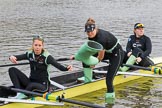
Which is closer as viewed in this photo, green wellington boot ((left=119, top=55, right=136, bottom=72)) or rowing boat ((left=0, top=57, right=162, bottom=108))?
rowing boat ((left=0, top=57, right=162, bottom=108))

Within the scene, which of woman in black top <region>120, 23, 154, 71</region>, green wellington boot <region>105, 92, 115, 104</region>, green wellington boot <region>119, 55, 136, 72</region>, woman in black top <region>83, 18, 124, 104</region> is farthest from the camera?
green wellington boot <region>119, 55, 136, 72</region>

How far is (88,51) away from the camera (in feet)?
34.1

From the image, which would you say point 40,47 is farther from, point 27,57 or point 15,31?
point 15,31

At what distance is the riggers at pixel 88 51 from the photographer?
1017cm

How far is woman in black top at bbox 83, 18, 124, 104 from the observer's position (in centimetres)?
1029

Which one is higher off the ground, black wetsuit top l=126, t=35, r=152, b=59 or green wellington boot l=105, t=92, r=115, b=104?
black wetsuit top l=126, t=35, r=152, b=59

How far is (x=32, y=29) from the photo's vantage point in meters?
27.0

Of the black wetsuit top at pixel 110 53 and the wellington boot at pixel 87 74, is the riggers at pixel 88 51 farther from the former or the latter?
the wellington boot at pixel 87 74

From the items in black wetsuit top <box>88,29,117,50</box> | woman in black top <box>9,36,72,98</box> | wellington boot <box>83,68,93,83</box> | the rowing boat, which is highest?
black wetsuit top <box>88,29,117,50</box>

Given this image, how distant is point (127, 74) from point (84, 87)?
6.55 feet

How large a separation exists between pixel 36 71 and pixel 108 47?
2320mm

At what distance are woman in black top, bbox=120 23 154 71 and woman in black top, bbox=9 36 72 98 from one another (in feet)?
14.5

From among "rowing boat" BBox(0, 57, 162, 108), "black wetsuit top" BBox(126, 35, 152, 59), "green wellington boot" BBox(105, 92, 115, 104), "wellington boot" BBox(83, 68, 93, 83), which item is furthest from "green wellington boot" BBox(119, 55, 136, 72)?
"green wellington boot" BBox(105, 92, 115, 104)

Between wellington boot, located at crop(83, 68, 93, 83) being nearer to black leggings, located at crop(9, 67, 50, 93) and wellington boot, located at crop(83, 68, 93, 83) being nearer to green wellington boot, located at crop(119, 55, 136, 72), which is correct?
black leggings, located at crop(9, 67, 50, 93)
